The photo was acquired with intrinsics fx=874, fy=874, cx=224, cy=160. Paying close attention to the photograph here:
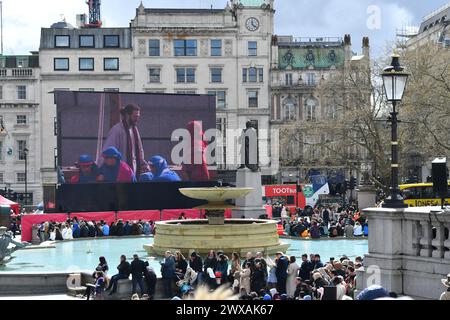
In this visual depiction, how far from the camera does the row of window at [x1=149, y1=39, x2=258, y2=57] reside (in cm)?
8012

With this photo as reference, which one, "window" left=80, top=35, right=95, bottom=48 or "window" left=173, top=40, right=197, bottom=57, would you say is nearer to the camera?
"window" left=80, top=35, right=95, bottom=48

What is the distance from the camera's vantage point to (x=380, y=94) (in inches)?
2297

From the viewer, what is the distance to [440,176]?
13102 millimetres

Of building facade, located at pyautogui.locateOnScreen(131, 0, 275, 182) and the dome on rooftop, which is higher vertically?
the dome on rooftop

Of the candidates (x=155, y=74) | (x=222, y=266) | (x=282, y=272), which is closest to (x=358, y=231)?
(x=222, y=266)

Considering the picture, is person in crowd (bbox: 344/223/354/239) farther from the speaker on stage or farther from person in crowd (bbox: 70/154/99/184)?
the speaker on stage

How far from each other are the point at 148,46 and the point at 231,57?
7.72 meters

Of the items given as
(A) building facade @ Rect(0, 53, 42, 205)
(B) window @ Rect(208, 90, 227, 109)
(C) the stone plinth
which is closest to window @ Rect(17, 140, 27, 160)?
(A) building facade @ Rect(0, 53, 42, 205)

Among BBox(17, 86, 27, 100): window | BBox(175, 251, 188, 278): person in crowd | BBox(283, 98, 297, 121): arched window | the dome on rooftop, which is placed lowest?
BBox(175, 251, 188, 278): person in crowd

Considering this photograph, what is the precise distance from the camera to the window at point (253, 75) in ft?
267

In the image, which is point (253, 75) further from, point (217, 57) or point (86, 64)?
point (86, 64)

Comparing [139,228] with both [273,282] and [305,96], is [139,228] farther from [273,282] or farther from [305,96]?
[305,96]

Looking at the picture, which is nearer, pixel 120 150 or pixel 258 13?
pixel 120 150
